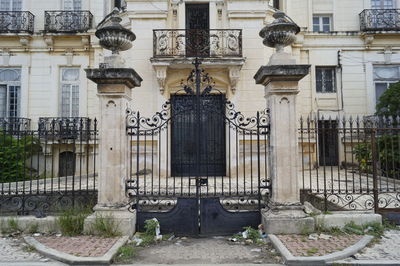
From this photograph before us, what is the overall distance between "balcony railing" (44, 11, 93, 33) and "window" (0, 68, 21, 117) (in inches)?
117

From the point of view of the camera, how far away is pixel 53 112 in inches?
632

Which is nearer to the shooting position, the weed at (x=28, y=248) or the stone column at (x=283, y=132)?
the weed at (x=28, y=248)

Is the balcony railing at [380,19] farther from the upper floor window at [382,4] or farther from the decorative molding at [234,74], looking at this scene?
the decorative molding at [234,74]

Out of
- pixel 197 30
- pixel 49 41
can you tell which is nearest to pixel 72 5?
pixel 49 41

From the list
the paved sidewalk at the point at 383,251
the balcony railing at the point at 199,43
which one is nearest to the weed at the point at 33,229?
the paved sidewalk at the point at 383,251

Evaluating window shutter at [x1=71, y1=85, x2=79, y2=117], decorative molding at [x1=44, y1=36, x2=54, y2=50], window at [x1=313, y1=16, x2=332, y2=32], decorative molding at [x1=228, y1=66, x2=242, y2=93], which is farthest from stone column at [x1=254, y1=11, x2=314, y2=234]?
decorative molding at [x1=44, y1=36, x2=54, y2=50]

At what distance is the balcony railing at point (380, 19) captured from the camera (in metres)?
16.3

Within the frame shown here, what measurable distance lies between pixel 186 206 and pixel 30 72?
13.9m

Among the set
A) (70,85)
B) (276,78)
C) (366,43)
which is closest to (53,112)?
(70,85)

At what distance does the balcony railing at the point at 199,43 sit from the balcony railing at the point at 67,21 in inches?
195

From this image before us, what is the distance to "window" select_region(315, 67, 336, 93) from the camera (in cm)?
1667

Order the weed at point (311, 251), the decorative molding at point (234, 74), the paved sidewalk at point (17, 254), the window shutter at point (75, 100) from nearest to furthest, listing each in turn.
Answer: the paved sidewalk at point (17, 254) → the weed at point (311, 251) → the decorative molding at point (234, 74) → the window shutter at point (75, 100)

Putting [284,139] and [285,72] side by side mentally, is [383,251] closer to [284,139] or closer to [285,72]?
[284,139]

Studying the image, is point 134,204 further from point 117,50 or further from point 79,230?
point 117,50
